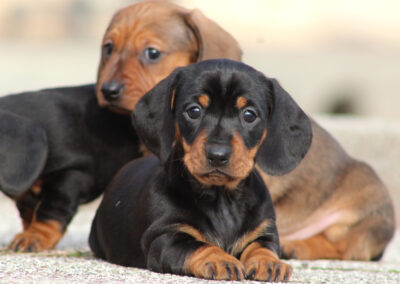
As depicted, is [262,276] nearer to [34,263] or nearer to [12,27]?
[34,263]

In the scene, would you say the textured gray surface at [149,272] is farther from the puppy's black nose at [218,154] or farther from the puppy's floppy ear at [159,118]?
the puppy's floppy ear at [159,118]

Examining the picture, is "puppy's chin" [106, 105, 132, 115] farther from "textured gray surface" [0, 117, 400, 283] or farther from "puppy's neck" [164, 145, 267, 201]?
"puppy's neck" [164, 145, 267, 201]

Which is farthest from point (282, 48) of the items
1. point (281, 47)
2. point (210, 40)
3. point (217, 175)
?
point (217, 175)

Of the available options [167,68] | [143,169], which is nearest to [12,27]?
[167,68]

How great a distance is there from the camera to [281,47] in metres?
17.7

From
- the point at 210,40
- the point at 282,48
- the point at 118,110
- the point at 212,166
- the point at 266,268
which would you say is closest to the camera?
the point at 266,268

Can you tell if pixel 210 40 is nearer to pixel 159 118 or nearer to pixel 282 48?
pixel 159 118

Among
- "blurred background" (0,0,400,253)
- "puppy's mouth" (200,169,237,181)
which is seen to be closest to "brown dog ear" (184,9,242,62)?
"puppy's mouth" (200,169,237,181)

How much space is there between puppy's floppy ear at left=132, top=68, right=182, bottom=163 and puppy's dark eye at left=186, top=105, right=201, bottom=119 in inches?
7.4

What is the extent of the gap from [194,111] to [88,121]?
219 cm

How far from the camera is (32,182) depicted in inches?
239

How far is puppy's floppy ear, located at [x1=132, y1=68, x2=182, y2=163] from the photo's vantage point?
4879 mm

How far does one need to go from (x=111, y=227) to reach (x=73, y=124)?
1539 mm

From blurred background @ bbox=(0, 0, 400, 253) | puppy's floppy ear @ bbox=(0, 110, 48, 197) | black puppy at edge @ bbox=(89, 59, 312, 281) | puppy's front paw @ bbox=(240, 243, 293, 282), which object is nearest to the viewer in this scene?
puppy's front paw @ bbox=(240, 243, 293, 282)
